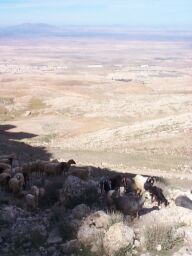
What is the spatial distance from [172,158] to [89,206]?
17162 mm

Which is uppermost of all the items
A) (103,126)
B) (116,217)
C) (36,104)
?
(116,217)

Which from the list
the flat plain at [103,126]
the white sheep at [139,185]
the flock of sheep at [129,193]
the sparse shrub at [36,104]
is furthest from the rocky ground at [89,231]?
the sparse shrub at [36,104]

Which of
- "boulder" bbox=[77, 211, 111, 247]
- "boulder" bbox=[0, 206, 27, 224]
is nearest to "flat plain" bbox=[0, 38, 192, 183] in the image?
"boulder" bbox=[0, 206, 27, 224]

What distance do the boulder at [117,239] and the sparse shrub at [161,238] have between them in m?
0.35

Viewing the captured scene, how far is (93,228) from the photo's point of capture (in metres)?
10.6

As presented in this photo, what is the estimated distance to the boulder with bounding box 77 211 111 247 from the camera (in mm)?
10391

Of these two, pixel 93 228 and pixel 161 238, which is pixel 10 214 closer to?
pixel 93 228

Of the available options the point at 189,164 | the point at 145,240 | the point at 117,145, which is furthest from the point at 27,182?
the point at 117,145

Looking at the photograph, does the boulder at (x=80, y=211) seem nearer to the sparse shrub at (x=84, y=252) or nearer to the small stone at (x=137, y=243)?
the sparse shrub at (x=84, y=252)

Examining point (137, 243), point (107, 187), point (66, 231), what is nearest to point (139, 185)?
point (107, 187)

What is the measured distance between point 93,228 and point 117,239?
69 centimetres

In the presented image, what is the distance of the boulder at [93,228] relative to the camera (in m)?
10.4

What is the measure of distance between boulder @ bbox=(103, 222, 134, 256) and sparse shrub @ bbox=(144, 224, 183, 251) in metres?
0.35

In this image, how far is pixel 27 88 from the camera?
70688 mm
